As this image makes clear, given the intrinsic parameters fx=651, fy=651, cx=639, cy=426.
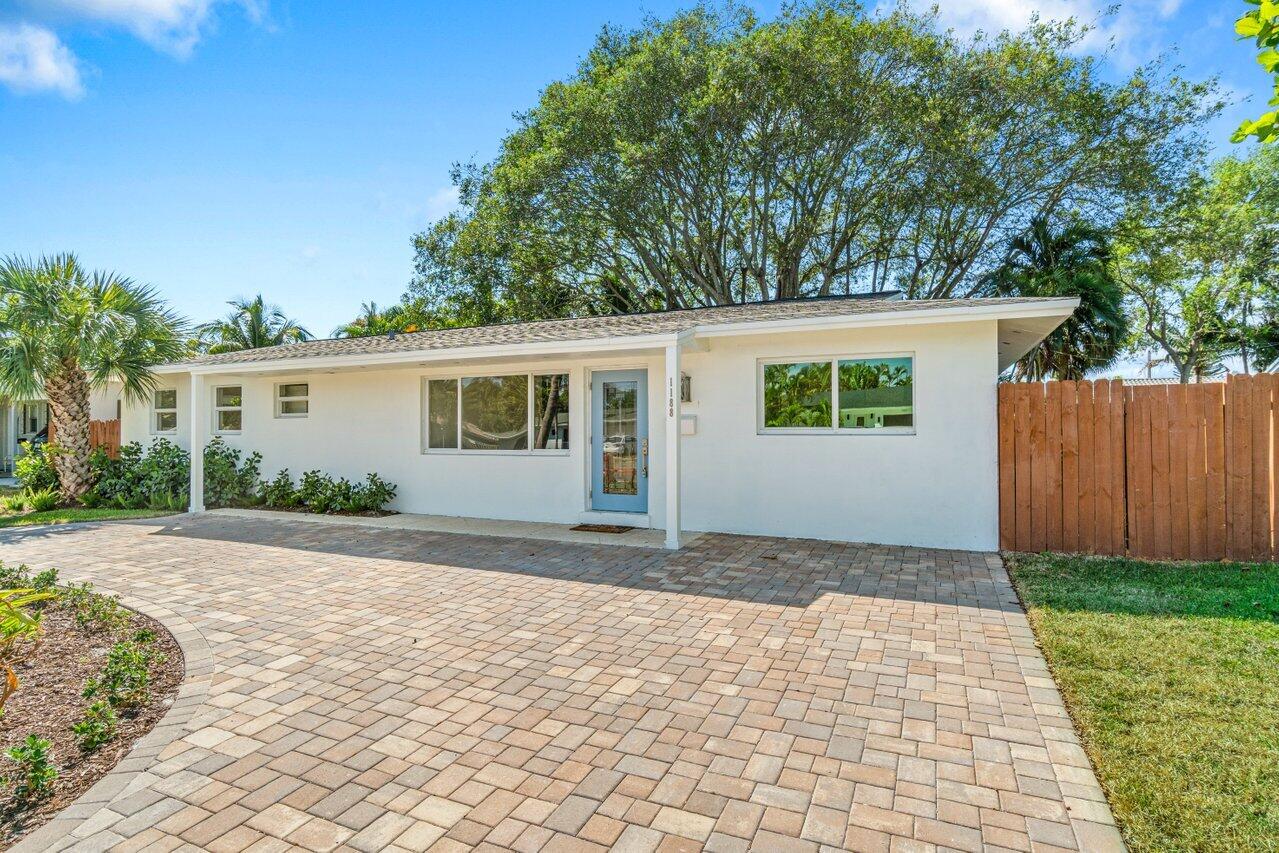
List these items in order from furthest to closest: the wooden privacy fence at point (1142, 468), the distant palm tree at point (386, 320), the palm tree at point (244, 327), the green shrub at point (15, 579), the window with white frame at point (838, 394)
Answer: the distant palm tree at point (386, 320) → the palm tree at point (244, 327) → the window with white frame at point (838, 394) → the wooden privacy fence at point (1142, 468) → the green shrub at point (15, 579)

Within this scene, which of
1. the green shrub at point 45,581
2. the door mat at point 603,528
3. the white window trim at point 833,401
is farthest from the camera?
the door mat at point 603,528

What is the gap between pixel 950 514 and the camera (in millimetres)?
8039

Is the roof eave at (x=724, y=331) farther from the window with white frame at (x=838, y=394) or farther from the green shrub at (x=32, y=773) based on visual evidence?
the green shrub at (x=32, y=773)

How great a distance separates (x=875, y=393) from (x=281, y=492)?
1053 centimetres

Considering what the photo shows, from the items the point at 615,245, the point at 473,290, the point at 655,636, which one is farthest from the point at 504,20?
the point at 655,636

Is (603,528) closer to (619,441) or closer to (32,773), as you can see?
(619,441)

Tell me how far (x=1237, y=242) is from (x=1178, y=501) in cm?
2200

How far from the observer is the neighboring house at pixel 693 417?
314 inches

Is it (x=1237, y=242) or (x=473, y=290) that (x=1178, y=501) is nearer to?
(x=473, y=290)

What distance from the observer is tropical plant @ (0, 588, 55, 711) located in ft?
9.71

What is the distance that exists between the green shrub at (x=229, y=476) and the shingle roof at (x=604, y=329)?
6.01ft

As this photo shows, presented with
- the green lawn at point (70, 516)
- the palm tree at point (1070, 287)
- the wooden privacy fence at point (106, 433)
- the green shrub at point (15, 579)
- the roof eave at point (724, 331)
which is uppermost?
the palm tree at point (1070, 287)

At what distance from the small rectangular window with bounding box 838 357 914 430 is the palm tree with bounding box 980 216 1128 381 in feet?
34.9

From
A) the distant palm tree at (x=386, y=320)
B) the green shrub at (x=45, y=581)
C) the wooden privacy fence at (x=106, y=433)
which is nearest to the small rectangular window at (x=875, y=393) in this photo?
the green shrub at (x=45, y=581)
